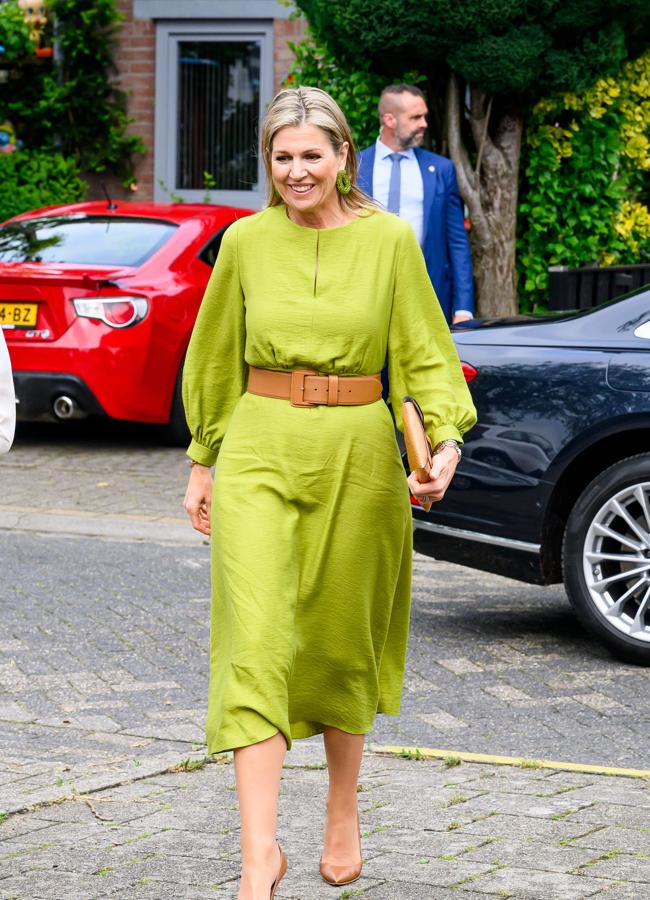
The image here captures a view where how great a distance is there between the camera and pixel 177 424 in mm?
11594

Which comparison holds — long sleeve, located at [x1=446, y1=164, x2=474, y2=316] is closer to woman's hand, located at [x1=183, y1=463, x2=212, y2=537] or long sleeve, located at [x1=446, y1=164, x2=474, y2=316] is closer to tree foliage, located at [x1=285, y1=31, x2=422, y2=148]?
tree foliage, located at [x1=285, y1=31, x2=422, y2=148]

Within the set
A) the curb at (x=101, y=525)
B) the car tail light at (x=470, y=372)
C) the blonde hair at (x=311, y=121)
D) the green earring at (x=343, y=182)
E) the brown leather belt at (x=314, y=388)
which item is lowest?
the curb at (x=101, y=525)

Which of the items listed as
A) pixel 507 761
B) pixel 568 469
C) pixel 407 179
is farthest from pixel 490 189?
pixel 507 761

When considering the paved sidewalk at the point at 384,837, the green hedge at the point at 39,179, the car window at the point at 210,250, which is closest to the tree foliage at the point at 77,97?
the green hedge at the point at 39,179

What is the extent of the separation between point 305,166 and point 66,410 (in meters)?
7.45

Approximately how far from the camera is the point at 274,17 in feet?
58.2

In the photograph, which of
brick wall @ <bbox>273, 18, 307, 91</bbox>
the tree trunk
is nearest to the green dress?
the tree trunk

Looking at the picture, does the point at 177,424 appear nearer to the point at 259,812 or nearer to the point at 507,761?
the point at 507,761

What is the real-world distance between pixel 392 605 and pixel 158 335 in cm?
712

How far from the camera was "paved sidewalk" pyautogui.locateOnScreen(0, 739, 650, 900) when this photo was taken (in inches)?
150

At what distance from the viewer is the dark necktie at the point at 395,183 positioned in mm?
8516

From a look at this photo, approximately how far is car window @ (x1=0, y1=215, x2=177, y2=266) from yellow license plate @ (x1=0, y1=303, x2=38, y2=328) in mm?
384

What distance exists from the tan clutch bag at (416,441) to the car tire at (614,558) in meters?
2.55

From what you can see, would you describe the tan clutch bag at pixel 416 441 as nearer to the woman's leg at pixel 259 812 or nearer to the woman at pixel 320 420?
the woman at pixel 320 420
